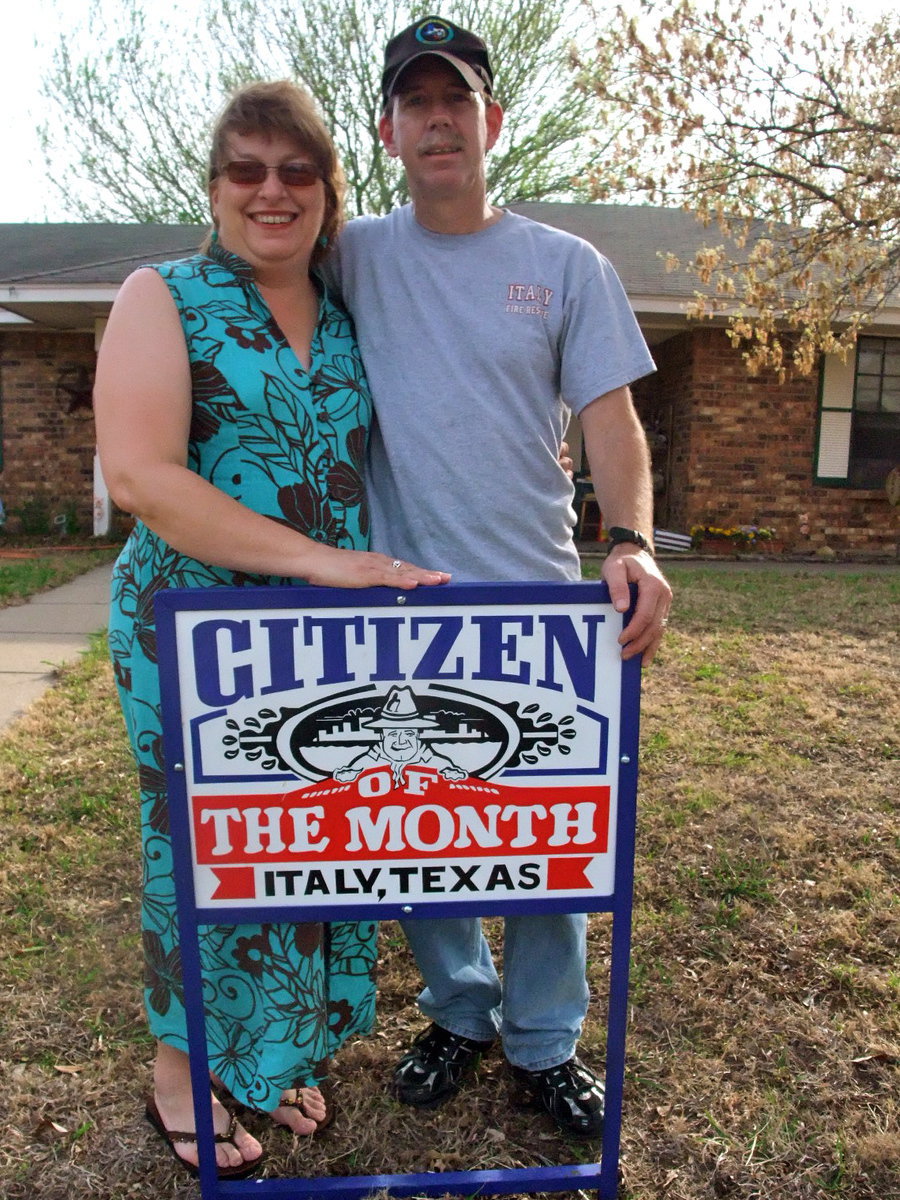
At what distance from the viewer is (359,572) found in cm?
154

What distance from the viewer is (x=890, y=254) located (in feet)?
18.0

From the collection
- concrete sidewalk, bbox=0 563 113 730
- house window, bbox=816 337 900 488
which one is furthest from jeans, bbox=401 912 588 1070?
house window, bbox=816 337 900 488

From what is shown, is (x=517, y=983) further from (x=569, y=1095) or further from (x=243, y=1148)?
(x=243, y=1148)

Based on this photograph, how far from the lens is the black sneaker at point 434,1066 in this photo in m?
2.11

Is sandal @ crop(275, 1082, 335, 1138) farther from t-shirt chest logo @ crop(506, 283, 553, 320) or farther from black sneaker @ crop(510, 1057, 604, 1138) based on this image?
t-shirt chest logo @ crop(506, 283, 553, 320)

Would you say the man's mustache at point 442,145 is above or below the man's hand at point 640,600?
above

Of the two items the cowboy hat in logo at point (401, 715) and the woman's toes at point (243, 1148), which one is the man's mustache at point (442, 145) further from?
the woman's toes at point (243, 1148)

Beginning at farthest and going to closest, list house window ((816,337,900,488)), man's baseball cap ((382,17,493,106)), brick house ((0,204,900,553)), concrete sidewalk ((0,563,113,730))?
1. house window ((816,337,900,488))
2. brick house ((0,204,900,553))
3. concrete sidewalk ((0,563,113,730))
4. man's baseball cap ((382,17,493,106))

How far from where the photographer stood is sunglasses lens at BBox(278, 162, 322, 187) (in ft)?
5.60

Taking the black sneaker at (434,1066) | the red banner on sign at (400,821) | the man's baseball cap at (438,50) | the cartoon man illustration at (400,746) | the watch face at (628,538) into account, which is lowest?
the black sneaker at (434,1066)

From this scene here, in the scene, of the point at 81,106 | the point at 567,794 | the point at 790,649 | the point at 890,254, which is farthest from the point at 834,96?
the point at 81,106

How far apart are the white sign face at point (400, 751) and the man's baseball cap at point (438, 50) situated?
105cm

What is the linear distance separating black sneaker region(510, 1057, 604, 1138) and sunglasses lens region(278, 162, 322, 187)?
5.97 feet

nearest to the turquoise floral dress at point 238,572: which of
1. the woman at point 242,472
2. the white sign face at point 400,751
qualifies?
the woman at point 242,472
